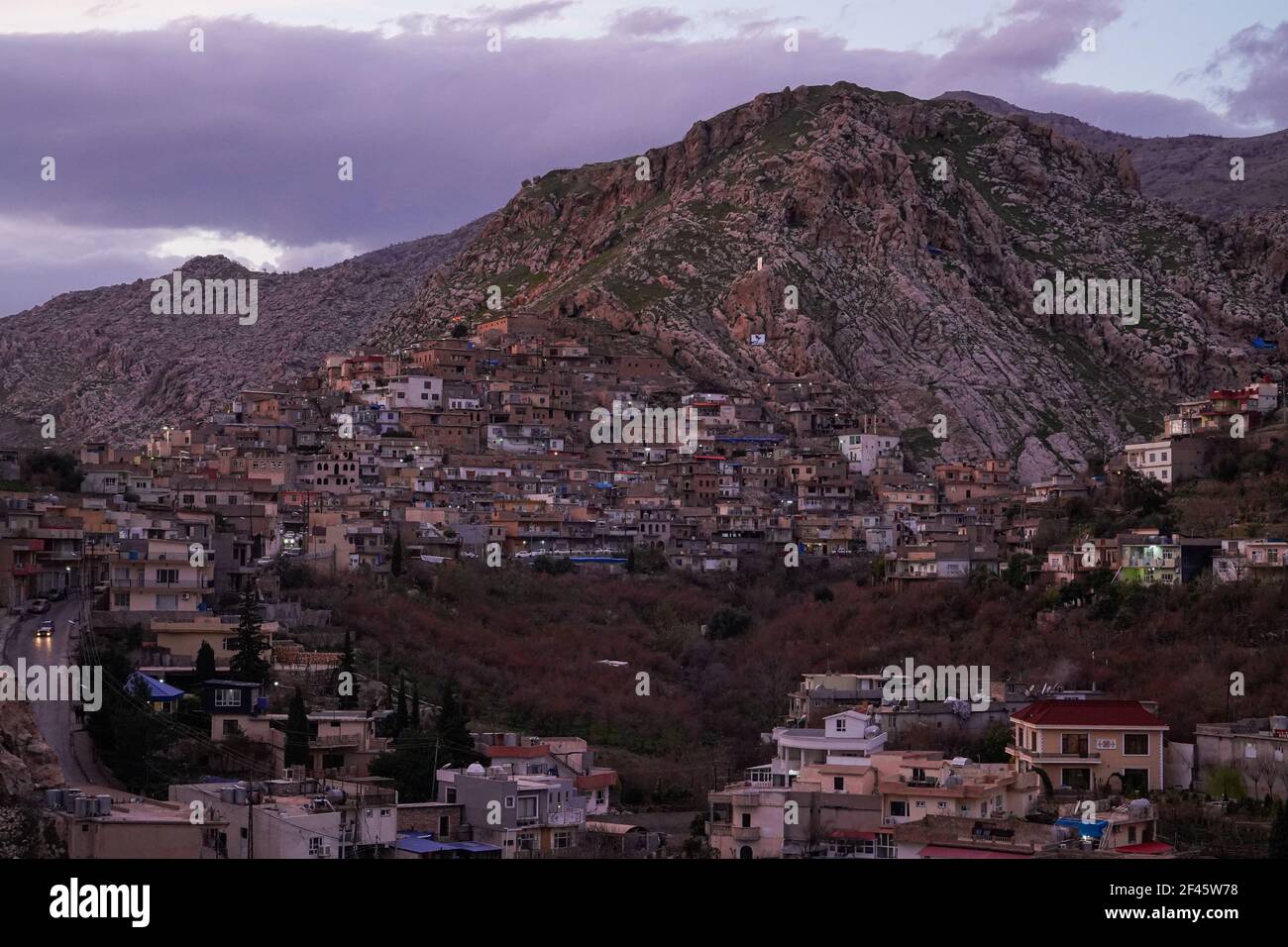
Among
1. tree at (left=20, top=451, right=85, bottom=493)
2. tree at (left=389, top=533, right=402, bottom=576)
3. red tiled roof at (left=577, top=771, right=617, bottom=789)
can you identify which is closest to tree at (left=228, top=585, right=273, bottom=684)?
red tiled roof at (left=577, top=771, right=617, bottom=789)

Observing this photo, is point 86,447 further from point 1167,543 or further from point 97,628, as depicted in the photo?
point 1167,543

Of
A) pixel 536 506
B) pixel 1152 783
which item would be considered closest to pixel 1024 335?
pixel 536 506

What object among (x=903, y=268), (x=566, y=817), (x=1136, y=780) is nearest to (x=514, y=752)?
(x=566, y=817)

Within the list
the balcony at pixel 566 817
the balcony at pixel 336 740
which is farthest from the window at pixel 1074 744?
the balcony at pixel 336 740

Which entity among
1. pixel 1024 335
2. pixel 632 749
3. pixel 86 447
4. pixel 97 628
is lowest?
pixel 632 749
